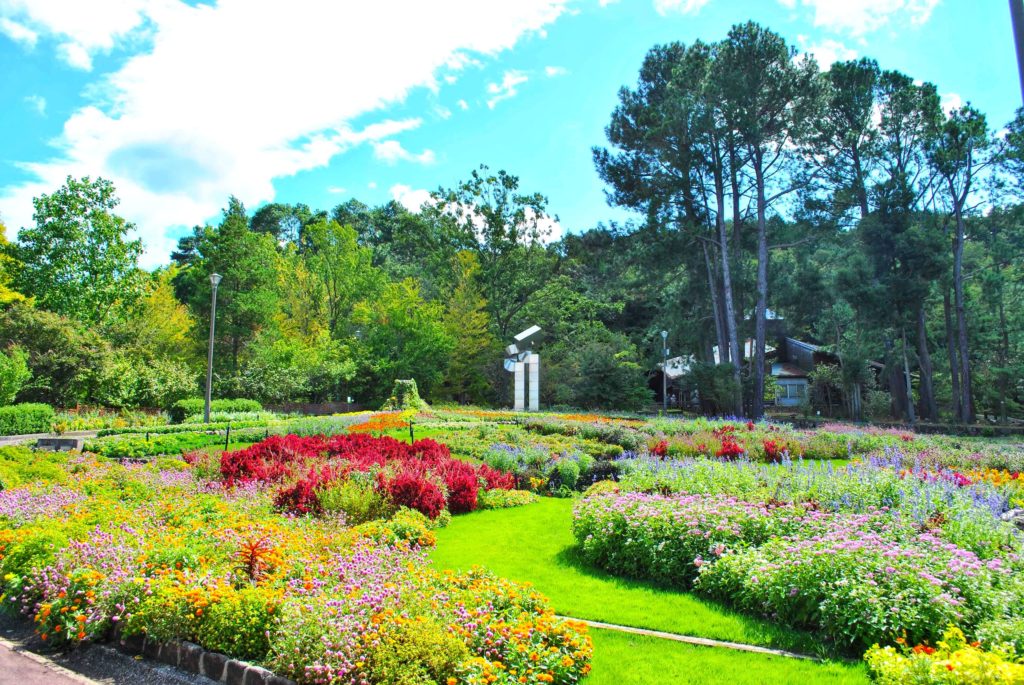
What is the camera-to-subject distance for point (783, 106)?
29.1m

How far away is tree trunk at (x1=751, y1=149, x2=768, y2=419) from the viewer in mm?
28938

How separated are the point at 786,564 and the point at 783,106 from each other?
28.7 meters

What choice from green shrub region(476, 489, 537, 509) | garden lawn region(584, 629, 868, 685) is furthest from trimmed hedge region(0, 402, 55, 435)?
garden lawn region(584, 629, 868, 685)

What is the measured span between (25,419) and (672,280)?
32.3 metres

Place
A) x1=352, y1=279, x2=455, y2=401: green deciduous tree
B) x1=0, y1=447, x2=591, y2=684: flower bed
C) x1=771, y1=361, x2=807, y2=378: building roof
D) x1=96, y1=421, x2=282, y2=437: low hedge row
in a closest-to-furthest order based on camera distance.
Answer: x1=0, y1=447, x2=591, y2=684: flower bed, x1=96, y1=421, x2=282, y2=437: low hedge row, x1=352, y1=279, x2=455, y2=401: green deciduous tree, x1=771, y1=361, x2=807, y2=378: building roof

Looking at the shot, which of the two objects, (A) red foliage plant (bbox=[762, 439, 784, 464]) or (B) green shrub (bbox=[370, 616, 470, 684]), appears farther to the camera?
(A) red foliage plant (bbox=[762, 439, 784, 464])

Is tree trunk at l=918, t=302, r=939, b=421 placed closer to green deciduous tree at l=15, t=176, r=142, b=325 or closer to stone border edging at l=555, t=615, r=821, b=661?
stone border edging at l=555, t=615, r=821, b=661

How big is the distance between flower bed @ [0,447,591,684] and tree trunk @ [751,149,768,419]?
991 inches

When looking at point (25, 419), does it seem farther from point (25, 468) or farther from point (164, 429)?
point (25, 468)

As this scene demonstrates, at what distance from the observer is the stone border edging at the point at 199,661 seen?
3.95 m

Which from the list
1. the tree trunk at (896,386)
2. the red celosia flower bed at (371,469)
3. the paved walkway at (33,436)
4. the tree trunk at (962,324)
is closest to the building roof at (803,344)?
the tree trunk at (896,386)

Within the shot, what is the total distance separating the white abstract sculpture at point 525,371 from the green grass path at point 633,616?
19.4m

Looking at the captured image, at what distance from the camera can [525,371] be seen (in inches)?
1155

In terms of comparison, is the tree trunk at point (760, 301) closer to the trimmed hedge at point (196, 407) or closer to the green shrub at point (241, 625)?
the trimmed hedge at point (196, 407)
